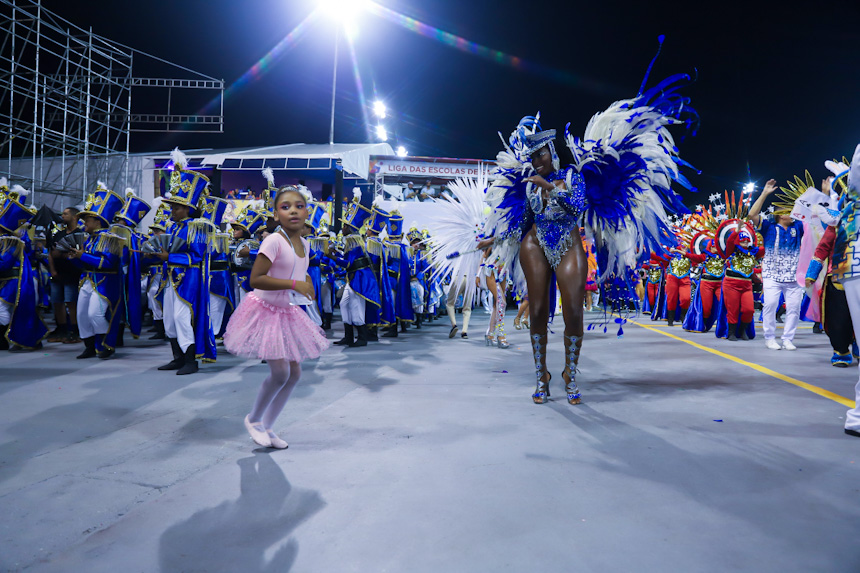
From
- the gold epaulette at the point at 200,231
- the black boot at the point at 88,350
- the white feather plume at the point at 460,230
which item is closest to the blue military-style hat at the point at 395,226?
the white feather plume at the point at 460,230

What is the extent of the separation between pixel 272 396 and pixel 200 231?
3.36 meters

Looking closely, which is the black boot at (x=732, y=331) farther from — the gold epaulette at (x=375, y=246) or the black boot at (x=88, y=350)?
the black boot at (x=88, y=350)

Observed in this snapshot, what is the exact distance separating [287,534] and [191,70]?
24.9 meters

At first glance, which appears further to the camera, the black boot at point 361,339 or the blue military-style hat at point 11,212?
the black boot at point 361,339

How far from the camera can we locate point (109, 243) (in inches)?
287

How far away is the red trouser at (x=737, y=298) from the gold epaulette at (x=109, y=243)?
9.61m

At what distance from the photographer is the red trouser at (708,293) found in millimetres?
10816

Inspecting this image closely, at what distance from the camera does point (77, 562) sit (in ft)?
6.90

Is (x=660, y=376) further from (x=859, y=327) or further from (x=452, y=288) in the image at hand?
(x=452, y=288)

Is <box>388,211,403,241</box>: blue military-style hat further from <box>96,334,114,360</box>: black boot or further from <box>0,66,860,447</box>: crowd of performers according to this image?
<box>96,334,114,360</box>: black boot

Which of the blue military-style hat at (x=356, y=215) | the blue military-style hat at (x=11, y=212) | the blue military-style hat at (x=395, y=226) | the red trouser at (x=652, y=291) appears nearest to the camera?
the blue military-style hat at (x=11, y=212)

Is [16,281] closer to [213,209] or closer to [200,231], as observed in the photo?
[213,209]

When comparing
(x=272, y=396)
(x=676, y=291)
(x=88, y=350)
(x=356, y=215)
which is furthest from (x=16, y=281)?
(x=676, y=291)

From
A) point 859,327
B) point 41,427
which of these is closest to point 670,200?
point 859,327
